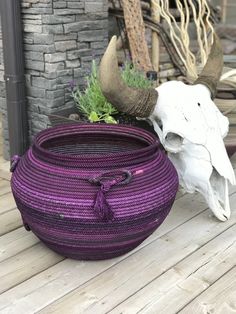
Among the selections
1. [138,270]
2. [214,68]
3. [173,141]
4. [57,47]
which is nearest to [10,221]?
[138,270]

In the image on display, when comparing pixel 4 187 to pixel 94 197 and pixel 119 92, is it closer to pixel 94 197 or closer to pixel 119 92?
pixel 119 92

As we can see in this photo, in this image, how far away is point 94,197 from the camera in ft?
5.95

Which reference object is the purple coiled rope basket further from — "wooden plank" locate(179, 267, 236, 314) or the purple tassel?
"wooden plank" locate(179, 267, 236, 314)

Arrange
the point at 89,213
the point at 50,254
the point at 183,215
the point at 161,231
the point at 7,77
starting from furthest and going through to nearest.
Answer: the point at 7,77 → the point at 183,215 → the point at 161,231 → the point at 50,254 → the point at 89,213

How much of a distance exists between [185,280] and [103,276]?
0.32m

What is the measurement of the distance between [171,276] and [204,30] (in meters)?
2.34

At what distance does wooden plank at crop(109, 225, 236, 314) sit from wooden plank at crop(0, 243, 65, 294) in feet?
1.32

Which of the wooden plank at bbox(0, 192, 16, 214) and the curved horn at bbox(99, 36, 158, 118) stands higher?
the curved horn at bbox(99, 36, 158, 118)

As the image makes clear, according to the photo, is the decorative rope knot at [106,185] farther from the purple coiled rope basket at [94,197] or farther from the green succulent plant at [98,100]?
the green succulent plant at [98,100]

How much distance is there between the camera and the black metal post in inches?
109

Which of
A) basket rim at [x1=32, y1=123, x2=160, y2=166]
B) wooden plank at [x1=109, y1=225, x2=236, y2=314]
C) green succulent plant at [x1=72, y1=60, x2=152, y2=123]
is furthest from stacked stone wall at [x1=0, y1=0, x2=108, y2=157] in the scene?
wooden plank at [x1=109, y1=225, x2=236, y2=314]

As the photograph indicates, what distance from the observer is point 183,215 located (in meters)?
2.51

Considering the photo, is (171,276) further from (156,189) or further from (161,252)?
(156,189)

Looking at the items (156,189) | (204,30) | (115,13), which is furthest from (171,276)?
(204,30)
